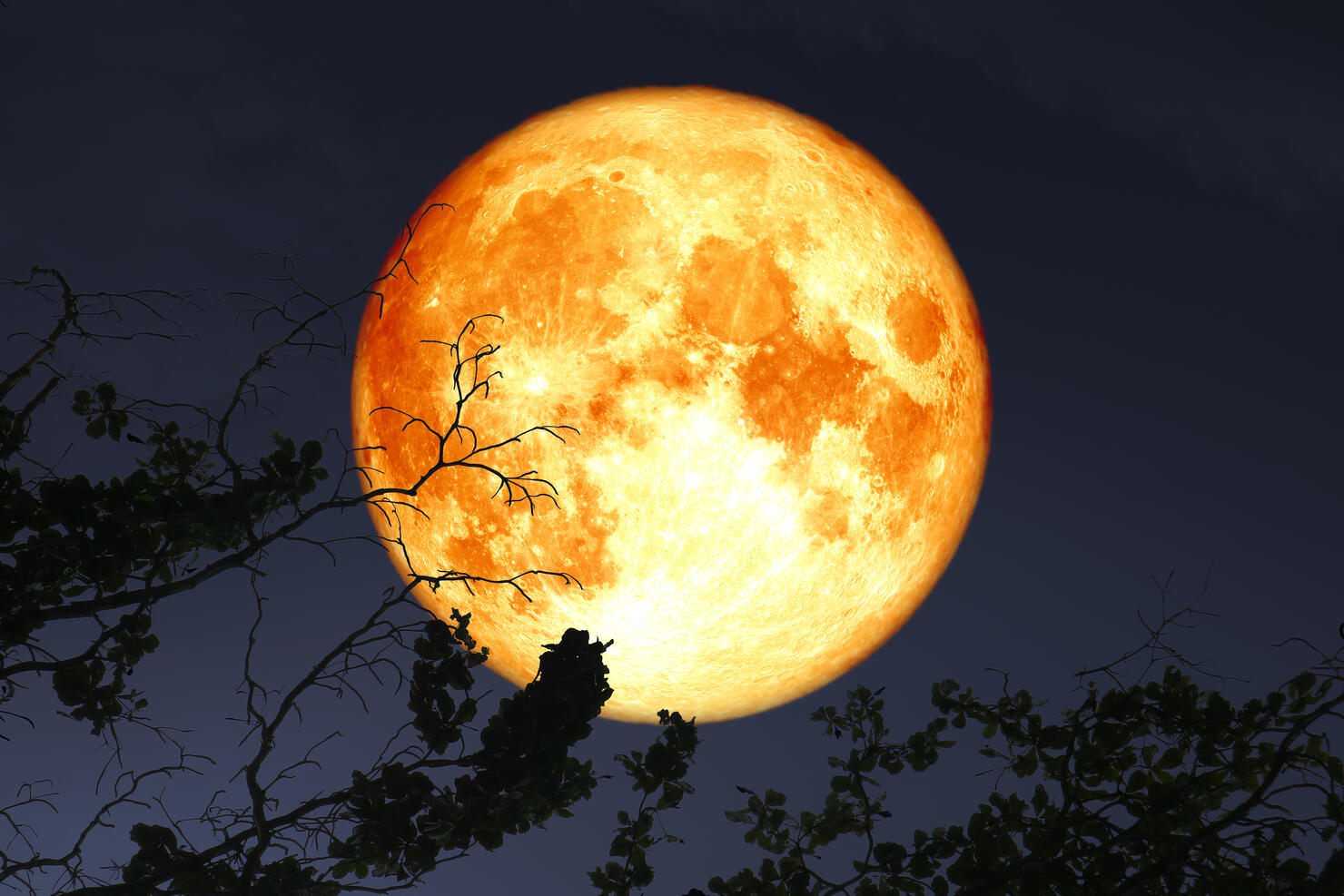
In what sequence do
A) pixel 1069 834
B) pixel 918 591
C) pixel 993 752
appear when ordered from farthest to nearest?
pixel 918 591, pixel 993 752, pixel 1069 834

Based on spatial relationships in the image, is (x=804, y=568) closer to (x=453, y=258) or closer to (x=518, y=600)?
(x=518, y=600)

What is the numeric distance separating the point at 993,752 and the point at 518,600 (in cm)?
305

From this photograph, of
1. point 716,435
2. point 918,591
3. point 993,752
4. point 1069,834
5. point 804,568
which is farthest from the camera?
point 918,591

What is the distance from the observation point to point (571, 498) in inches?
217

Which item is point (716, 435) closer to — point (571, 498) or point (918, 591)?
point (571, 498)

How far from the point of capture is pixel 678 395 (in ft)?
17.7

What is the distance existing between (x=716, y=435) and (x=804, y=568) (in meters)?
1.09

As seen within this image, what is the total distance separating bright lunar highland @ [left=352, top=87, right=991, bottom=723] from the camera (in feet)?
17.8

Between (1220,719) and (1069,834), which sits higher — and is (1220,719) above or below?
above

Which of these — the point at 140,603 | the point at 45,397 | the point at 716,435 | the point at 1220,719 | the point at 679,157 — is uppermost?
the point at 679,157

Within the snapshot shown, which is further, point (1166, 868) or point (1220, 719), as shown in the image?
point (1220, 719)

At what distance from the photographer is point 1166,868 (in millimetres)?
3488

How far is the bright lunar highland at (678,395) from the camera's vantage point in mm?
5434

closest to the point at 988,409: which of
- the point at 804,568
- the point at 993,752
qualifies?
the point at 804,568
